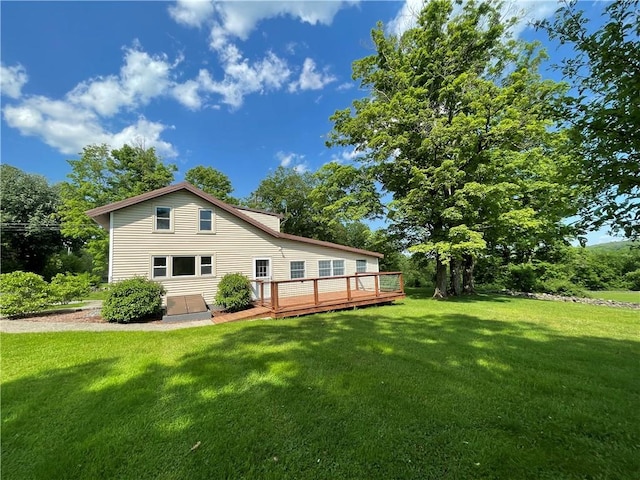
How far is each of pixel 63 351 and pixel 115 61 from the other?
45.6ft

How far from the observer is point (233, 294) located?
33.8ft

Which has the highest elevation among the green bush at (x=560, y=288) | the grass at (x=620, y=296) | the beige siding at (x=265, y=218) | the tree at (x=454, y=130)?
the tree at (x=454, y=130)

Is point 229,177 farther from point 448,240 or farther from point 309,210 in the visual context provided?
point 448,240

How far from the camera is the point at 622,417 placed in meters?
3.00

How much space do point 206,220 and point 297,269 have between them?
510 centimetres

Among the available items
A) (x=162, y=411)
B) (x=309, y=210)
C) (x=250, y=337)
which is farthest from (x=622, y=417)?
(x=309, y=210)

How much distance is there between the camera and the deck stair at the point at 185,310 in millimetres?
9234

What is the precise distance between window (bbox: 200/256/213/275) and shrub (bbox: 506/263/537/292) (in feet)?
61.3

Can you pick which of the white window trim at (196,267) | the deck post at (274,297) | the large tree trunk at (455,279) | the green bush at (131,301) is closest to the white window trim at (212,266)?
the white window trim at (196,267)

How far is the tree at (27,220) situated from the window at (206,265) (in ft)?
61.1

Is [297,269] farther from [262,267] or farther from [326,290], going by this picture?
[326,290]

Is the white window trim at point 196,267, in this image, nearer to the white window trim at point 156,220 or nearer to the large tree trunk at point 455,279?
the white window trim at point 156,220

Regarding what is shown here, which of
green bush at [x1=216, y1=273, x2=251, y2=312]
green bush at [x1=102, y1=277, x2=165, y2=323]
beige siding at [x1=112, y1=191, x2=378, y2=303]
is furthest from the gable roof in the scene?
green bush at [x1=216, y1=273, x2=251, y2=312]

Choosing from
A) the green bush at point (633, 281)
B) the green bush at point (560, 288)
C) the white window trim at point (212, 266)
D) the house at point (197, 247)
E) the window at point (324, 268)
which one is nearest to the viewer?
the house at point (197, 247)
